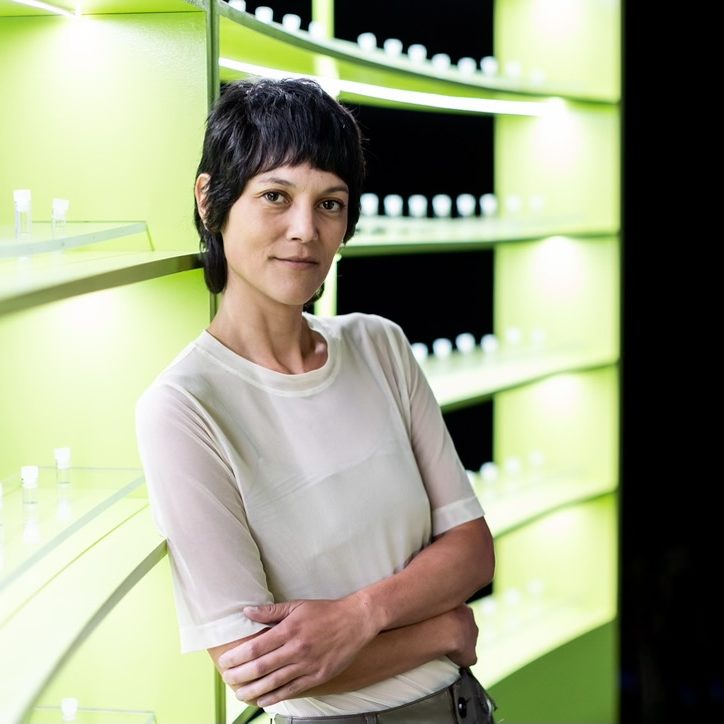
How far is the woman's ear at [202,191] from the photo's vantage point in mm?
1617

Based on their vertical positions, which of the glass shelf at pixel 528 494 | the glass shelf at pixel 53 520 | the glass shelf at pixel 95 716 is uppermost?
the glass shelf at pixel 53 520

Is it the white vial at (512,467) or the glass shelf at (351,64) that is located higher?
the glass shelf at (351,64)

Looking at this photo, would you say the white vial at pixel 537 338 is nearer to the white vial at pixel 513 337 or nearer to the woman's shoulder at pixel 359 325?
the white vial at pixel 513 337

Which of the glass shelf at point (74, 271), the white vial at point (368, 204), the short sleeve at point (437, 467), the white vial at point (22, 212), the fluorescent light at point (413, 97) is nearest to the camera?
the glass shelf at point (74, 271)

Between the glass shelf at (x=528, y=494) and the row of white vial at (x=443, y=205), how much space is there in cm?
81

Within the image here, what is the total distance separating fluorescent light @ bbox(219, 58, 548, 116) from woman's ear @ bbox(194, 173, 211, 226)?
54 centimetres

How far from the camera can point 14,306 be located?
1136 mm

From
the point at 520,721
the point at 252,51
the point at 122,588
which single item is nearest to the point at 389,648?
the point at 122,588

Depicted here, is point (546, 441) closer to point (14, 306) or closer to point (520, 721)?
point (520, 721)

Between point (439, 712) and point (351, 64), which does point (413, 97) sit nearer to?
point (351, 64)

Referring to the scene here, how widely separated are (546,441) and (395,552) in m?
→ 2.31

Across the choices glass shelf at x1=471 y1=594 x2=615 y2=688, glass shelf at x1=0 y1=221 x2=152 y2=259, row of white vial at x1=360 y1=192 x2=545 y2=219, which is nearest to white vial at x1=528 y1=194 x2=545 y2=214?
row of white vial at x1=360 y1=192 x2=545 y2=219

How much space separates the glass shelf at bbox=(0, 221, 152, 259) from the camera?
1.37 meters

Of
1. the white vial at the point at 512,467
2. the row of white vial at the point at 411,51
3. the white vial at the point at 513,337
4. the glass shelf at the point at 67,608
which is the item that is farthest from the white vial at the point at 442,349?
the glass shelf at the point at 67,608
